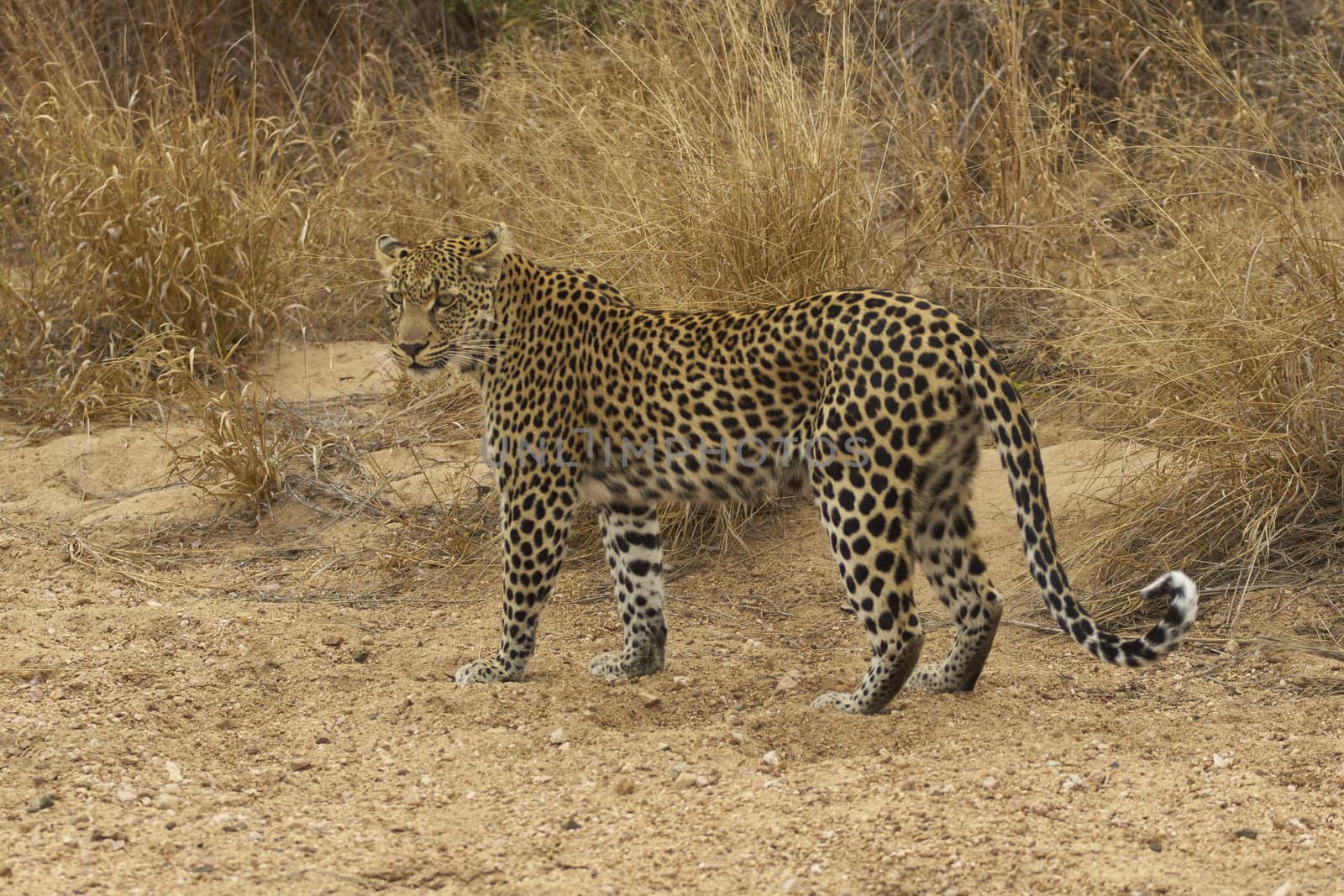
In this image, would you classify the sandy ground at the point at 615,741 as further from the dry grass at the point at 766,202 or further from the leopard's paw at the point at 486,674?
the dry grass at the point at 766,202

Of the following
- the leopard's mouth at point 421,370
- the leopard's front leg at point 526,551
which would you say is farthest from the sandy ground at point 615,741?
the leopard's mouth at point 421,370

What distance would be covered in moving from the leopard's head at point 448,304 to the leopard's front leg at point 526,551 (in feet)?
1.49

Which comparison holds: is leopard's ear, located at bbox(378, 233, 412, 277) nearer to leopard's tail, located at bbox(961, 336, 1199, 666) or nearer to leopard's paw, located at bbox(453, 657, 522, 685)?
leopard's paw, located at bbox(453, 657, 522, 685)

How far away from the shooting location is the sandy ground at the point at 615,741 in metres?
3.96

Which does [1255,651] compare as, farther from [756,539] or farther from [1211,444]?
[756,539]

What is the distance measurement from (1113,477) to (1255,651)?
1098 mm

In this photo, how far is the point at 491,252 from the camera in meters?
5.27

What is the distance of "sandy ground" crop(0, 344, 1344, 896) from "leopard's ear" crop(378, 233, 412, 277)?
141cm

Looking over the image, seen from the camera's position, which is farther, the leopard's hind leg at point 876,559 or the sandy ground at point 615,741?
the leopard's hind leg at point 876,559

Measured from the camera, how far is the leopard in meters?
4.53

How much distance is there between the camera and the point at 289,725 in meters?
4.96

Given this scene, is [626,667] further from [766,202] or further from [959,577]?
[766,202]

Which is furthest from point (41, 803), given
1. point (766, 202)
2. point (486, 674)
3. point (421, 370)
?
point (766, 202)

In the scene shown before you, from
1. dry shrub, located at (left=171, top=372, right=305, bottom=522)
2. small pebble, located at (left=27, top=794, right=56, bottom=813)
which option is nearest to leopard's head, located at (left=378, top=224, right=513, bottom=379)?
small pebble, located at (left=27, top=794, right=56, bottom=813)
